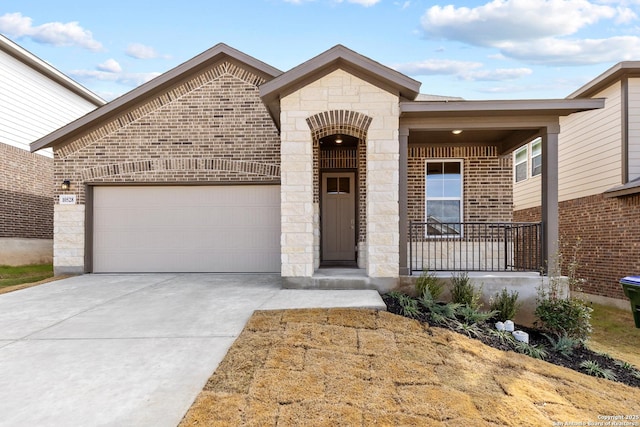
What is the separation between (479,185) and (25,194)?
1334 cm

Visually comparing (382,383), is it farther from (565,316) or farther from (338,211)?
(338,211)

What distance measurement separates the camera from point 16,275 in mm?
10789

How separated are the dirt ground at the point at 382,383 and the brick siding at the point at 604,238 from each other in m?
5.78

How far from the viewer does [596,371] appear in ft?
16.8

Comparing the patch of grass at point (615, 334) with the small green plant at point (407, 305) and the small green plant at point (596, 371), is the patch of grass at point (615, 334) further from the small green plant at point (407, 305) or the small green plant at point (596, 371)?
the small green plant at point (407, 305)

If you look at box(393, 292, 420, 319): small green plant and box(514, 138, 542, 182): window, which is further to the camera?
box(514, 138, 542, 182): window

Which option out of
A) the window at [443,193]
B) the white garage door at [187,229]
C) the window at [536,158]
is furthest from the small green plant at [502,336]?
the window at [536,158]

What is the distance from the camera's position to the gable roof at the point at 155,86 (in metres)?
9.55

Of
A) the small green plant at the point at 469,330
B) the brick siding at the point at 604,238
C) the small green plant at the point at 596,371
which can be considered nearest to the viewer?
the small green plant at the point at 596,371

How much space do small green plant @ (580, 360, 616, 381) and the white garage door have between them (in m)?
6.43

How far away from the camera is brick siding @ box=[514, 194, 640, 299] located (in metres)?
9.26

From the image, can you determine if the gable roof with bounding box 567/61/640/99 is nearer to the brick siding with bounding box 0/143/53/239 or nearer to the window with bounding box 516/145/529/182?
the window with bounding box 516/145/529/182

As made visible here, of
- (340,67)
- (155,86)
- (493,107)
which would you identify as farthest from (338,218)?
(155,86)

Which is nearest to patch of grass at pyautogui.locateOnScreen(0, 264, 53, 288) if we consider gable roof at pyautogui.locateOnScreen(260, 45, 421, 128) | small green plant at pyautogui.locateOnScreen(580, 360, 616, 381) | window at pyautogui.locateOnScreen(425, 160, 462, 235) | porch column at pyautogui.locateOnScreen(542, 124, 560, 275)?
gable roof at pyautogui.locateOnScreen(260, 45, 421, 128)
